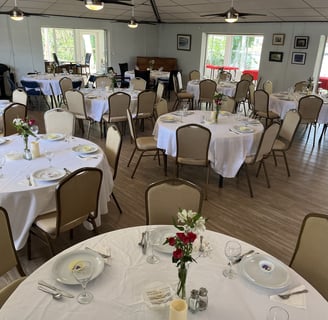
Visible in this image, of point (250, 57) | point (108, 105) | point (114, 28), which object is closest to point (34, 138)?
point (108, 105)

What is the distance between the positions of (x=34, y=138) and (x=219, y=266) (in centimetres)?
281

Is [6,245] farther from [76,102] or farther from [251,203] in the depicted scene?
[76,102]

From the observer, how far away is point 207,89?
8.38 meters

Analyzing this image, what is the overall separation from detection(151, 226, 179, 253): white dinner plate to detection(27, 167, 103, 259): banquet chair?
858 mm

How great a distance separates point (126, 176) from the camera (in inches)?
192

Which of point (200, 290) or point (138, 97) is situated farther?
point (138, 97)

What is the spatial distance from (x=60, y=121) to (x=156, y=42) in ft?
34.9

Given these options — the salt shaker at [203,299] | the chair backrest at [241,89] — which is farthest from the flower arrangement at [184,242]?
the chair backrest at [241,89]

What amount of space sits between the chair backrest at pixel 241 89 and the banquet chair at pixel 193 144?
15.3ft

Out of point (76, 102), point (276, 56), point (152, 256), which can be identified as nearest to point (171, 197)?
point (152, 256)

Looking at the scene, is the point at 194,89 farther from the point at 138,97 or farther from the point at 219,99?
the point at 219,99

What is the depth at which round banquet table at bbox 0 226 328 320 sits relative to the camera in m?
1.48

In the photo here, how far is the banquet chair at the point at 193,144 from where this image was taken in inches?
160

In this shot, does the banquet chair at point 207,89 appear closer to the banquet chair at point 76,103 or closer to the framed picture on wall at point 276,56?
the framed picture on wall at point 276,56
